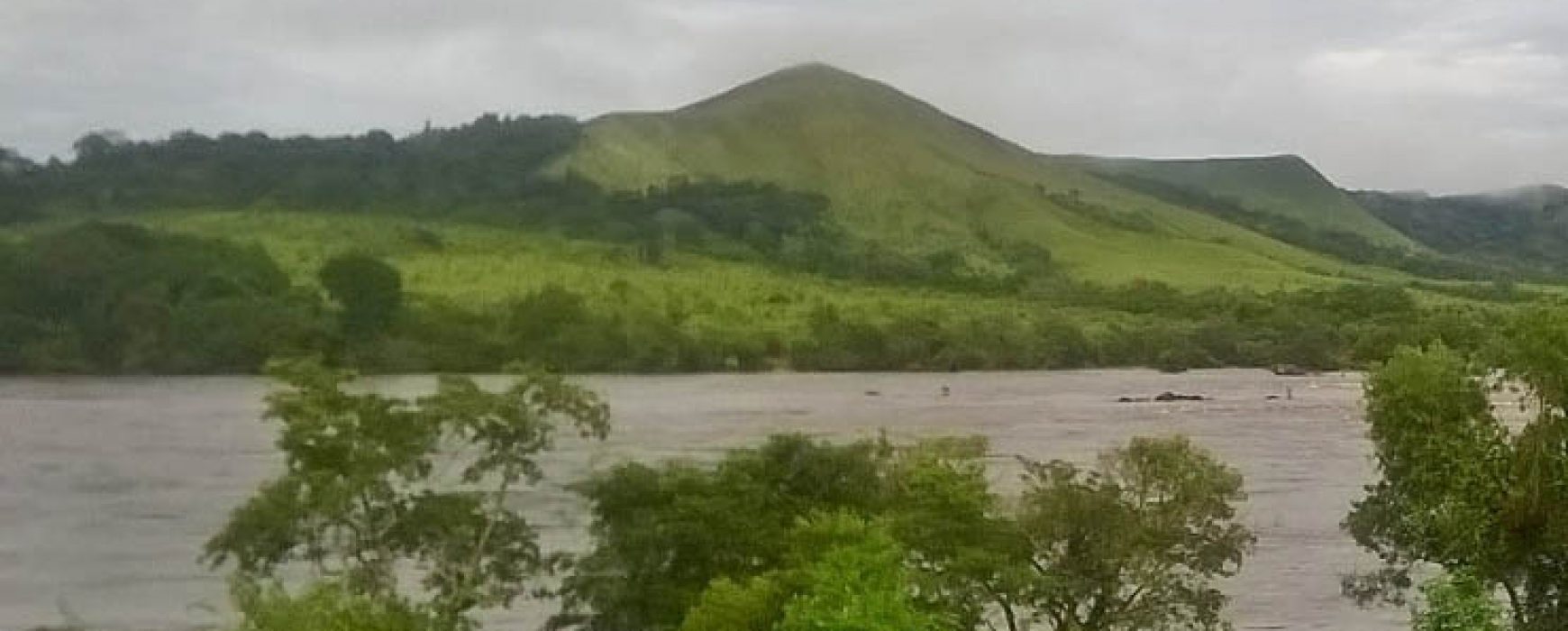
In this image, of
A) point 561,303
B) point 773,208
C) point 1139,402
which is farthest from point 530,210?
point 1139,402

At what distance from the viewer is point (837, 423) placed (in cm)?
5344

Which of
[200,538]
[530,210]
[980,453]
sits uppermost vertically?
[530,210]

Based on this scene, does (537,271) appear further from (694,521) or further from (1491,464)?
(1491,464)

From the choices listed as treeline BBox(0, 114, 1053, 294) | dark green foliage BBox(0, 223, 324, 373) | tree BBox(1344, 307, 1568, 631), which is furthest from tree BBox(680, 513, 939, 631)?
treeline BBox(0, 114, 1053, 294)

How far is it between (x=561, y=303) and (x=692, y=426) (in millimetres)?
14905

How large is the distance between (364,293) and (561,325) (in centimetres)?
640

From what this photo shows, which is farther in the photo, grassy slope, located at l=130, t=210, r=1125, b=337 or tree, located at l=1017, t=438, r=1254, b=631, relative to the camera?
grassy slope, located at l=130, t=210, r=1125, b=337

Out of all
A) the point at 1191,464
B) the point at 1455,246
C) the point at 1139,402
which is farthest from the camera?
the point at 1455,246

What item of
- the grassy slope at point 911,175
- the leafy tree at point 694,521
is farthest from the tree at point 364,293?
the grassy slope at point 911,175

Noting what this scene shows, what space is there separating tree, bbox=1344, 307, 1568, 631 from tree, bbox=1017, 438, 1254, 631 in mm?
2332

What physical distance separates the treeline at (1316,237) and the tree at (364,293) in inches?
3475

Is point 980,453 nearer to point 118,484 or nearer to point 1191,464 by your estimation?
point 1191,464

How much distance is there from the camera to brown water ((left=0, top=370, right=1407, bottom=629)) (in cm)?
3656

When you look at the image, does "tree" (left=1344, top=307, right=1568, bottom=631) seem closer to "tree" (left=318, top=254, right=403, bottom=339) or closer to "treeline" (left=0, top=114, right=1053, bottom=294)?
"tree" (left=318, top=254, right=403, bottom=339)
